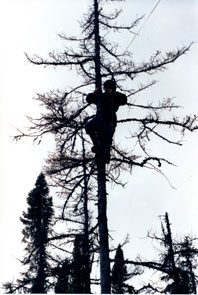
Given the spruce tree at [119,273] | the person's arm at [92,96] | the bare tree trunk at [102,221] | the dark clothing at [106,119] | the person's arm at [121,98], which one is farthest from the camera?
the person's arm at [121,98]

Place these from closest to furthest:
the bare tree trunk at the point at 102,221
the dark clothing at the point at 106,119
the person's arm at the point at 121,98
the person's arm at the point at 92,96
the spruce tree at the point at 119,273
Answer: the bare tree trunk at the point at 102,221 < the spruce tree at the point at 119,273 < the dark clothing at the point at 106,119 < the person's arm at the point at 92,96 < the person's arm at the point at 121,98

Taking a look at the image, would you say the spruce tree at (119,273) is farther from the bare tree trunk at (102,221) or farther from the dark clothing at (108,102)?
the dark clothing at (108,102)

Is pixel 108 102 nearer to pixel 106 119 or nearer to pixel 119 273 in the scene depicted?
pixel 106 119

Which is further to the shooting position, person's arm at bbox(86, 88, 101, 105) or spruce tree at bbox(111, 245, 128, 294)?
person's arm at bbox(86, 88, 101, 105)

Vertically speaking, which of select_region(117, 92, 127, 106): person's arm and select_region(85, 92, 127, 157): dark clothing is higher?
select_region(117, 92, 127, 106): person's arm

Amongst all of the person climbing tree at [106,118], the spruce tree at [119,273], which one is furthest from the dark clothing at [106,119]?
the spruce tree at [119,273]

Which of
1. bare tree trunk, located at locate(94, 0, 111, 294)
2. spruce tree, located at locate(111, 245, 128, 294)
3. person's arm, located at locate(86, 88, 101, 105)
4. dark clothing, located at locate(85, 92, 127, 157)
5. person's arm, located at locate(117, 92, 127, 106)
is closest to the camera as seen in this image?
bare tree trunk, located at locate(94, 0, 111, 294)

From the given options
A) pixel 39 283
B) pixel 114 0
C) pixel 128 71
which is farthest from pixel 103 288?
pixel 114 0

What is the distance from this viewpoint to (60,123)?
6.96 m

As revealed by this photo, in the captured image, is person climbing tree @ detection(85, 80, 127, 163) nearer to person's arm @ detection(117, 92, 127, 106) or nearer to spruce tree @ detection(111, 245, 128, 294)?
person's arm @ detection(117, 92, 127, 106)

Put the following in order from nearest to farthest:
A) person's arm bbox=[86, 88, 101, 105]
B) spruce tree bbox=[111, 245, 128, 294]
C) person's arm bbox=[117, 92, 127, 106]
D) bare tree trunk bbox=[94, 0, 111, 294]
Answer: bare tree trunk bbox=[94, 0, 111, 294]
spruce tree bbox=[111, 245, 128, 294]
person's arm bbox=[86, 88, 101, 105]
person's arm bbox=[117, 92, 127, 106]

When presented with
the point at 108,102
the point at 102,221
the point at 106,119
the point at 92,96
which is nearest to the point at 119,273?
the point at 102,221

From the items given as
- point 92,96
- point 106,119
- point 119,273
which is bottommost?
point 119,273

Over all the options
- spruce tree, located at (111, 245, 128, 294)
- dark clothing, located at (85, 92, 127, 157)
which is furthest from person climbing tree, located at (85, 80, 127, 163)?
spruce tree, located at (111, 245, 128, 294)
